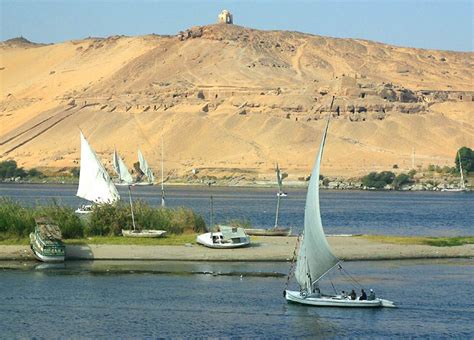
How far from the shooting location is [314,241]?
110 feet

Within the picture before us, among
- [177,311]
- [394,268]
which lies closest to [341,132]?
[394,268]

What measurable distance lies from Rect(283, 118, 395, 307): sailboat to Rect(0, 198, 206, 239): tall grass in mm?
15587

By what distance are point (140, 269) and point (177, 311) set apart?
28.6 feet

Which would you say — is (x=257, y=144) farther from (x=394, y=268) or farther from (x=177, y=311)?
(x=177, y=311)

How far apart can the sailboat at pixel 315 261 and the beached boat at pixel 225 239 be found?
478 inches

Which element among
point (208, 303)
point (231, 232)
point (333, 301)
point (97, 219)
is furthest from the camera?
point (97, 219)

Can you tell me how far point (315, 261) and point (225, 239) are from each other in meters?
13.7

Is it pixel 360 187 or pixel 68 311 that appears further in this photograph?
pixel 360 187

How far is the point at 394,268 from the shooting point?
44.4 metres

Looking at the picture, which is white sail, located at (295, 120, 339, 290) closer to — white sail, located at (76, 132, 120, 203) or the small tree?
white sail, located at (76, 132, 120, 203)

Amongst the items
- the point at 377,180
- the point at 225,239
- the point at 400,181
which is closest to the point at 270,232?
the point at 225,239

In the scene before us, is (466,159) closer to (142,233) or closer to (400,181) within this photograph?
(400,181)

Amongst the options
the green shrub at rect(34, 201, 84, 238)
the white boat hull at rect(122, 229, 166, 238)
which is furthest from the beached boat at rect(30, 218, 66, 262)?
the white boat hull at rect(122, 229, 166, 238)

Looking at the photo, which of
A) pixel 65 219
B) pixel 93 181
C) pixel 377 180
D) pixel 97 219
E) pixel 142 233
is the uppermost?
pixel 93 181
